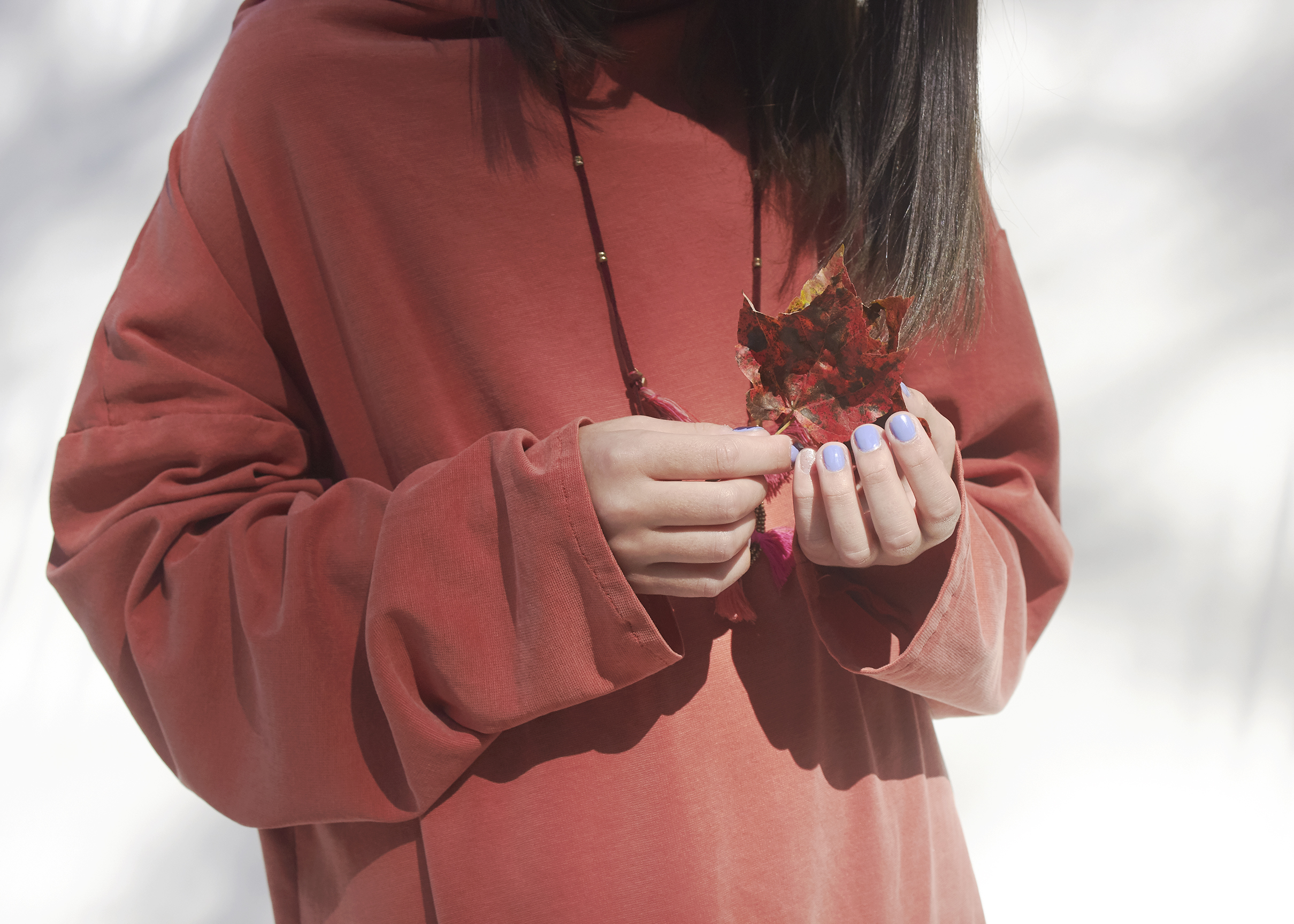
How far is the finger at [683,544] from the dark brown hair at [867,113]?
0.20m

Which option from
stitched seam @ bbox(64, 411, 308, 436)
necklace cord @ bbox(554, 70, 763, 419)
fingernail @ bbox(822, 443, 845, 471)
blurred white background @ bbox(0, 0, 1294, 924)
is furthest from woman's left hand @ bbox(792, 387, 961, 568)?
blurred white background @ bbox(0, 0, 1294, 924)

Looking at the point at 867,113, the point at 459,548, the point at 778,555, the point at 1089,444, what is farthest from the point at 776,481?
the point at 1089,444

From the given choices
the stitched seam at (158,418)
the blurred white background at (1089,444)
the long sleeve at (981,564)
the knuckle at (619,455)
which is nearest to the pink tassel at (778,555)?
the long sleeve at (981,564)

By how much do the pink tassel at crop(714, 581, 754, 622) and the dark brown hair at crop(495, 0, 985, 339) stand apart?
0.19 meters

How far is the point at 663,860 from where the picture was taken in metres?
0.46

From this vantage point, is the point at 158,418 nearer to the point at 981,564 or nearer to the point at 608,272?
the point at 608,272

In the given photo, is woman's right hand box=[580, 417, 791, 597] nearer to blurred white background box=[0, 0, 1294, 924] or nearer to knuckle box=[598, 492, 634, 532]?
knuckle box=[598, 492, 634, 532]

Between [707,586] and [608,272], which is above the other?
[608,272]

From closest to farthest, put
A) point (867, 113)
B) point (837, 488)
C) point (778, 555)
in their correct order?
1. point (837, 488)
2. point (778, 555)
3. point (867, 113)

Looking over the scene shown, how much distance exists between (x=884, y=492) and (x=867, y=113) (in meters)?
0.31

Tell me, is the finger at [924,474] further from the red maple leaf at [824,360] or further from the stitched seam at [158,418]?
the stitched seam at [158,418]

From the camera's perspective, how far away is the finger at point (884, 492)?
0.38 meters

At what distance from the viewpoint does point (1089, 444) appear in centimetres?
117

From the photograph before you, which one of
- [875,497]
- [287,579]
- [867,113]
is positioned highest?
[867,113]
